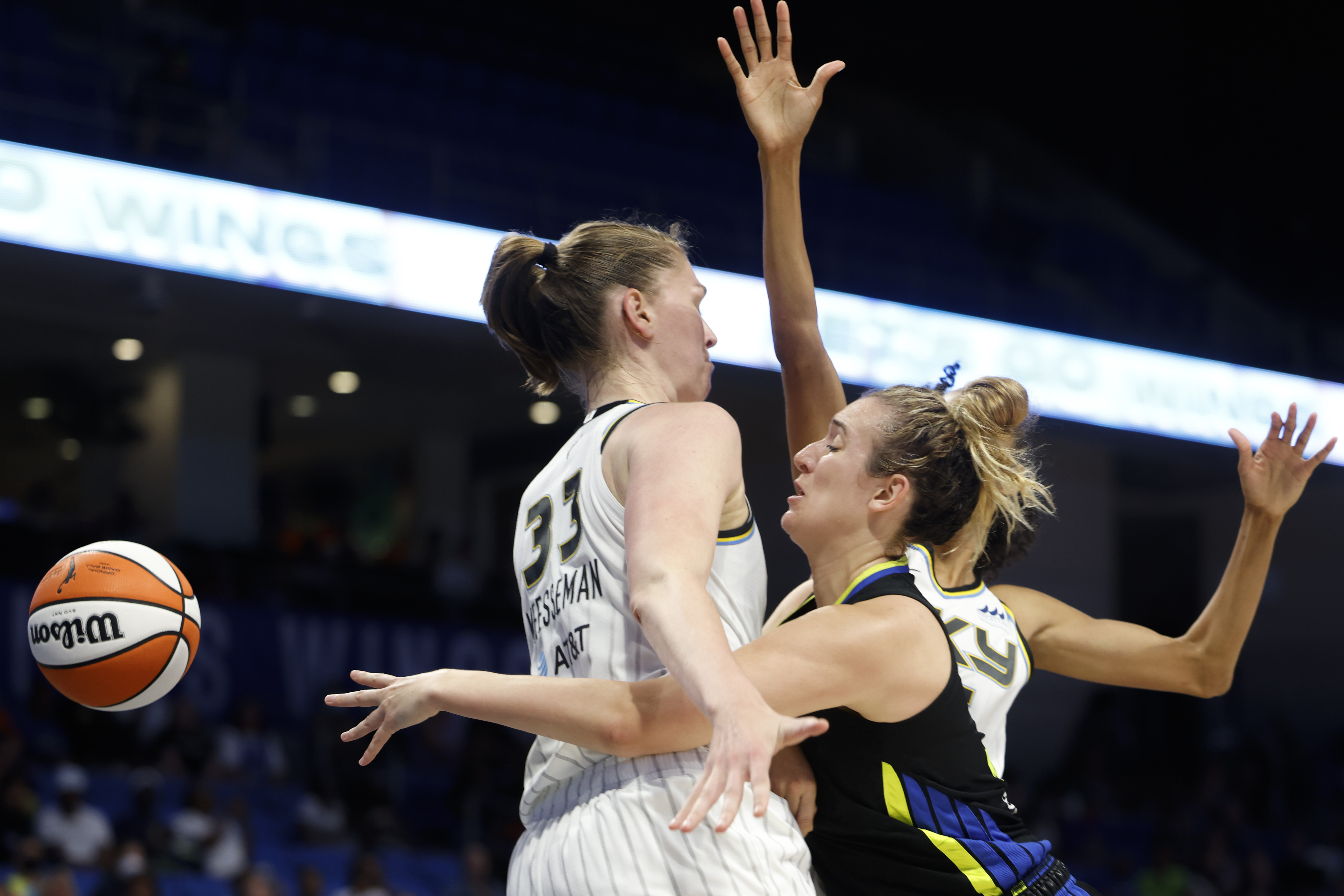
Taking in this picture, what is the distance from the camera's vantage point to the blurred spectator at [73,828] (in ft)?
26.7

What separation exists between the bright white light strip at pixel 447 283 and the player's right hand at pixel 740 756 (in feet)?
15.4

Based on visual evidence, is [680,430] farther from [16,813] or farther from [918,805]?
[16,813]

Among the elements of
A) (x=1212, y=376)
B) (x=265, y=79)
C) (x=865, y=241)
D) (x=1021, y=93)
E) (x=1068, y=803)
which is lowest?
(x=1068, y=803)

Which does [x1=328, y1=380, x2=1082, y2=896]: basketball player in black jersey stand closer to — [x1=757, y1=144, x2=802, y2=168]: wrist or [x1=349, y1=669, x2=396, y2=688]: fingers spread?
[x1=349, y1=669, x2=396, y2=688]: fingers spread

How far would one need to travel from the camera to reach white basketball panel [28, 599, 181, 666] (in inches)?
109

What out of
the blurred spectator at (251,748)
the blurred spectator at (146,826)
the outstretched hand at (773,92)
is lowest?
the blurred spectator at (146,826)

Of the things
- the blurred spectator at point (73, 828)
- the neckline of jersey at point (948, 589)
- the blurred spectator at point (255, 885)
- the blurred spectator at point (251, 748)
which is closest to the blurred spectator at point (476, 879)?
the blurred spectator at point (255, 885)

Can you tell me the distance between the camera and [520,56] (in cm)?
1432

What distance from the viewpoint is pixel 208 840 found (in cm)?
850

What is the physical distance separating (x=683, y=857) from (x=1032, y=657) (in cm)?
118

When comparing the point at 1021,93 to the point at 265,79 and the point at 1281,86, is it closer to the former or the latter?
the point at 1281,86

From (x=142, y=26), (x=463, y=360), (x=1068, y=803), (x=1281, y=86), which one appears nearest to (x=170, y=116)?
(x=142, y=26)

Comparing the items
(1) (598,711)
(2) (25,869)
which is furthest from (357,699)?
(2) (25,869)

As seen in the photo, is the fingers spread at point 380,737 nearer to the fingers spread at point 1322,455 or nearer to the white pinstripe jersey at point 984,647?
the white pinstripe jersey at point 984,647
